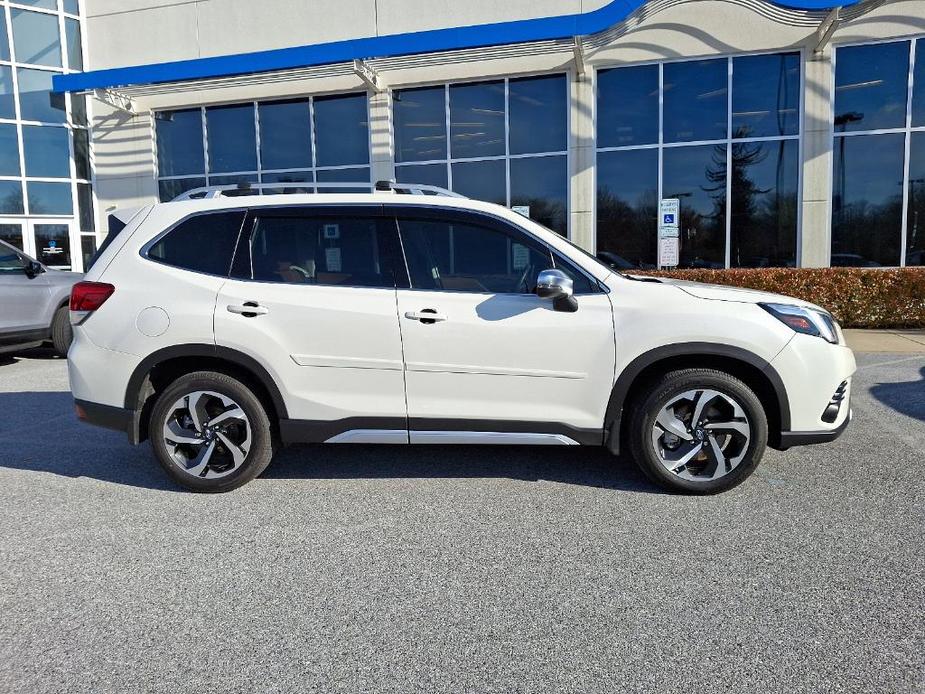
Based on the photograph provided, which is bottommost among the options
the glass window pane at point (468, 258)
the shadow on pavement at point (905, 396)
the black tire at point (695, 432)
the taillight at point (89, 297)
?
the shadow on pavement at point (905, 396)

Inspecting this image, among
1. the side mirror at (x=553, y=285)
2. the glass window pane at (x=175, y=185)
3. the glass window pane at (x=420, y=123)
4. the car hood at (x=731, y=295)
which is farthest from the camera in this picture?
the glass window pane at (x=175, y=185)

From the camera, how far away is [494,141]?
15.0 m

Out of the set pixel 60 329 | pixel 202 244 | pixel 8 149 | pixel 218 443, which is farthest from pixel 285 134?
pixel 218 443

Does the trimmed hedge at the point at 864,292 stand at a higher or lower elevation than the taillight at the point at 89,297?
lower

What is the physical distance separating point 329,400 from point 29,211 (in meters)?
17.5

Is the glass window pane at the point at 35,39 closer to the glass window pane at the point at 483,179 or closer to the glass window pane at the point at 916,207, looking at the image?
the glass window pane at the point at 483,179

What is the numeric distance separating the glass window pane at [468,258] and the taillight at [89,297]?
74.0 inches

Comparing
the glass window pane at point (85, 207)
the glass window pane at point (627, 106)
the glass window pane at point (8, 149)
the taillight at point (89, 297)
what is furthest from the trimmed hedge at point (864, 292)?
the glass window pane at point (8, 149)

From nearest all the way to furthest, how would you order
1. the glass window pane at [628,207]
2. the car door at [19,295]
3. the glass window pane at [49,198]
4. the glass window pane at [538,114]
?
the car door at [19,295] < the glass window pane at [628,207] < the glass window pane at [538,114] < the glass window pane at [49,198]

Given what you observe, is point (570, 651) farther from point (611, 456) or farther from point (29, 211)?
point (29, 211)

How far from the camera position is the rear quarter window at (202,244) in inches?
169

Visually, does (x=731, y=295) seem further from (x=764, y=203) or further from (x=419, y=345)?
(x=764, y=203)

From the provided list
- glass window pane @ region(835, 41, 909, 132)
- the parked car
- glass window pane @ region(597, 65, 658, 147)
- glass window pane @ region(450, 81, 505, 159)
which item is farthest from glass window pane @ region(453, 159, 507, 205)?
the parked car

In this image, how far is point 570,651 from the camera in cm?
257
